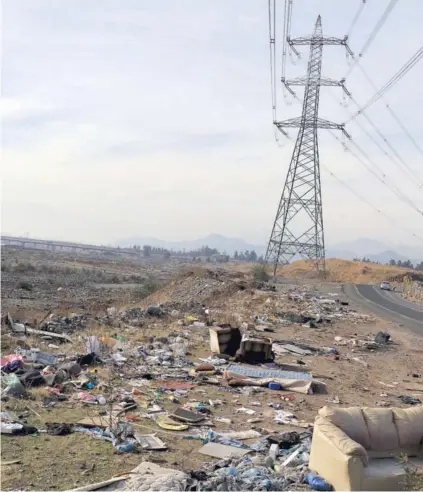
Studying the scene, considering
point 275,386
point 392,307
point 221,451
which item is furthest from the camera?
point 392,307

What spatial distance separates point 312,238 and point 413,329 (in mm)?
13427

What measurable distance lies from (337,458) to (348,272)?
54.2 m

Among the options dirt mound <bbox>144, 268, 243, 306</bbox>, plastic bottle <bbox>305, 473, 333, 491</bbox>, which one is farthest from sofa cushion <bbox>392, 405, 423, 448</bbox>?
dirt mound <bbox>144, 268, 243, 306</bbox>

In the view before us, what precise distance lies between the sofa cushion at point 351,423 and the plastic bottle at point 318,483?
647 millimetres

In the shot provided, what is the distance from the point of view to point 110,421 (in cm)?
726

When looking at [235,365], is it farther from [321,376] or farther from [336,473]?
[336,473]

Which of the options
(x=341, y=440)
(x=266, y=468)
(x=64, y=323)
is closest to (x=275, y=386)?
(x=266, y=468)

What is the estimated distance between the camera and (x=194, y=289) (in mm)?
28938

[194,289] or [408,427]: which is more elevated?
[194,289]

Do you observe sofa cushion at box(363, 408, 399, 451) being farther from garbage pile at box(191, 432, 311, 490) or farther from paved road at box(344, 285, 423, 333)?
paved road at box(344, 285, 423, 333)

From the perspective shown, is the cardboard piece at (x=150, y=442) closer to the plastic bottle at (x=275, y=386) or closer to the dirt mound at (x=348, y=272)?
the plastic bottle at (x=275, y=386)

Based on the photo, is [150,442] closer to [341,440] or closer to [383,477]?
[341,440]

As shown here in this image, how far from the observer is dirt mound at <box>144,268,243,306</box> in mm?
26609

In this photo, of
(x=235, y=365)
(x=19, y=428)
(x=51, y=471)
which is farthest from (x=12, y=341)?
(x=51, y=471)
